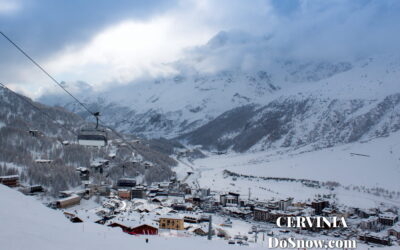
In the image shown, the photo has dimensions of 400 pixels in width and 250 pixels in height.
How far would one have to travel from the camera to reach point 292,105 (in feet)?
602

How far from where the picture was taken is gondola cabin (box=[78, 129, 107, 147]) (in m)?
16.4

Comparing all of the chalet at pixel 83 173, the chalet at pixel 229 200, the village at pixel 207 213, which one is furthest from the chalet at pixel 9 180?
the chalet at pixel 229 200

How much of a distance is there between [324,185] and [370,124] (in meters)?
75.9

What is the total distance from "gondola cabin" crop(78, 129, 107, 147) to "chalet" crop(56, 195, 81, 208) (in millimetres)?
27961

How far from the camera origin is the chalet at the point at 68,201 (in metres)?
41.7

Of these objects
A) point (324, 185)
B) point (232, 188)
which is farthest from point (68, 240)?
point (324, 185)

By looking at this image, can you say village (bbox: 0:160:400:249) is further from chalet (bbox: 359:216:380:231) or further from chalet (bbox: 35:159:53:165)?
chalet (bbox: 35:159:53:165)

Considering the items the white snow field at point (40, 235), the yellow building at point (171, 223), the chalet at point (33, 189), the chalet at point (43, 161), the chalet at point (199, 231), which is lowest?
the chalet at point (33, 189)

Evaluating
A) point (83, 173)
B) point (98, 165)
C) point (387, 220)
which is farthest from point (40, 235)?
point (98, 165)

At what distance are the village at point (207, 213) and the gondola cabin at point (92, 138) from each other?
9711mm

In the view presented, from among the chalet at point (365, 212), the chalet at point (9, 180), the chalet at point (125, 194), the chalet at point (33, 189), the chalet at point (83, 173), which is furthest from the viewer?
the chalet at point (83, 173)

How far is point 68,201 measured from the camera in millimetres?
43344

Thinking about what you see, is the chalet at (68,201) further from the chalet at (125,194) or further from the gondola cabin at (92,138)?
the gondola cabin at (92,138)

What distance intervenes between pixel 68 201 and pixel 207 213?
1570 centimetres
